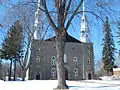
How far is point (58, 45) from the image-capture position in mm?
18422

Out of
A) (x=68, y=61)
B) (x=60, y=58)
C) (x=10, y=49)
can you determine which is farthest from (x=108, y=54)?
(x=60, y=58)

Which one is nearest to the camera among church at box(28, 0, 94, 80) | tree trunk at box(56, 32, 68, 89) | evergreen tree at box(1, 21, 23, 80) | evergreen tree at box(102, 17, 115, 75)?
tree trunk at box(56, 32, 68, 89)

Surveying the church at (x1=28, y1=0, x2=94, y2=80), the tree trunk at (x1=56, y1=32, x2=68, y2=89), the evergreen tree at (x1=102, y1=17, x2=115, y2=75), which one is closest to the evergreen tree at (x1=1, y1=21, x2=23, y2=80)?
the church at (x1=28, y1=0, x2=94, y2=80)

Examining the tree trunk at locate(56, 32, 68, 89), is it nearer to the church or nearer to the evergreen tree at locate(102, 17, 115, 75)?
the church

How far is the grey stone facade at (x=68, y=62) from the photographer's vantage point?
59.3 metres

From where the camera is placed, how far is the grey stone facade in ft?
194

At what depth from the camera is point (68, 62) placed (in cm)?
6225

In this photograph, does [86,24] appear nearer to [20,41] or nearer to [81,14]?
[81,14]

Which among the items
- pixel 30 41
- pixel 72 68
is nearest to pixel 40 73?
pixel 72 68

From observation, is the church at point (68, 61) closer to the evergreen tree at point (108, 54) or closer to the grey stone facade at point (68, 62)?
the grey stone facade at point (68, 62)

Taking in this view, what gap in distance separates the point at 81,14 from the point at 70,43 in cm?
4473

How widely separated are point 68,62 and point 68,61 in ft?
0.85

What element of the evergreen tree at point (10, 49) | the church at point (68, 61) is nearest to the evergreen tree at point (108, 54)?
the church at point (68, 61)

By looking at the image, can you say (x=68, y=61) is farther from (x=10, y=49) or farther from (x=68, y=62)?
(x=10, y=49)
